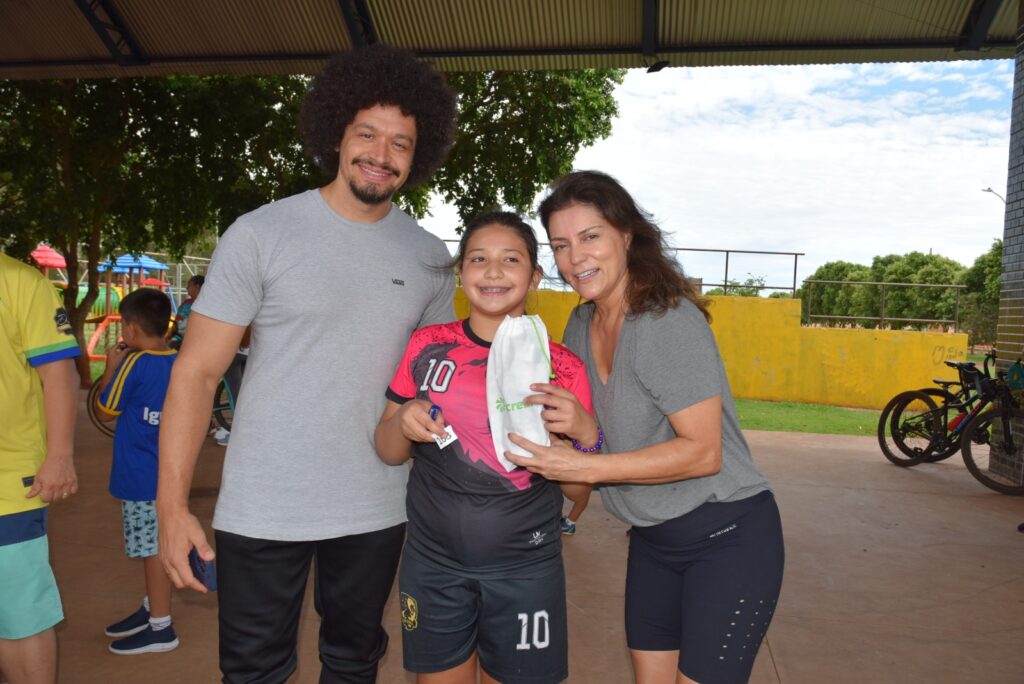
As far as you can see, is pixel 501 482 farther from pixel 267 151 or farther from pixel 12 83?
pixel 12 83

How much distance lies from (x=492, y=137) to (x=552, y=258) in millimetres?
9382

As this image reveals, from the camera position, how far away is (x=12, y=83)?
36.2 ft

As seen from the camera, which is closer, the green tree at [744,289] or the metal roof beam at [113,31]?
the metal roof beam at [113,31]

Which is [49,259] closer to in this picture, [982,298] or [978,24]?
[978,24]

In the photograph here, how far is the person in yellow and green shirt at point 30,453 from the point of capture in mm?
2570

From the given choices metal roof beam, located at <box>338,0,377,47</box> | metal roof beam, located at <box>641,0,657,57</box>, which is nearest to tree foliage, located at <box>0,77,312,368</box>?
metal roof beam, located at <box>338,0,377,47</box>

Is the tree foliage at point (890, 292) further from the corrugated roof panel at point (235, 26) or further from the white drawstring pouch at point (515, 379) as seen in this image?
the white drawstring pouch at point (515, 379)

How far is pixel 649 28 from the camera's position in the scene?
7027 mm

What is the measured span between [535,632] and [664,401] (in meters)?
0.75

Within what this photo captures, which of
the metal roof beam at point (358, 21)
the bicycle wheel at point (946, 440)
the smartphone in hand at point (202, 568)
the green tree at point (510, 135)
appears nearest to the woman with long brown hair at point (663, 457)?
the smartphone in hand at point (202, 568)

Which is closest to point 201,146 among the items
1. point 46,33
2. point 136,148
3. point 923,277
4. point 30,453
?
point 136,148

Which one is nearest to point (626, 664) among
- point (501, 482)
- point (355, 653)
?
point (355, 653)

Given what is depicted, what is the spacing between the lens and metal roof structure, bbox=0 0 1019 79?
23.1 feet

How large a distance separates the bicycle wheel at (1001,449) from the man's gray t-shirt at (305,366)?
7672mm
